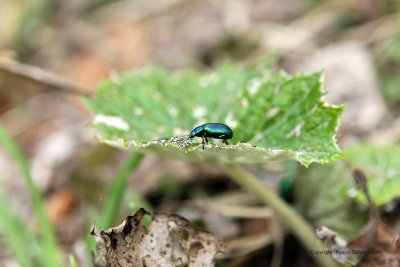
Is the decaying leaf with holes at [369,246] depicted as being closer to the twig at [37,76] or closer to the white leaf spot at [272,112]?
the white leaf spot at [272,112]

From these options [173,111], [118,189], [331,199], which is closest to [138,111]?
[173,111]

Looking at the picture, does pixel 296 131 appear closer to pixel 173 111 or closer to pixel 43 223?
pixel 173 111

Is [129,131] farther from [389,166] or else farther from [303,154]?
[389,166]

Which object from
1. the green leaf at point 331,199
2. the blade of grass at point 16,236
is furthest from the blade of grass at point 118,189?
the green leaf at point 331,199

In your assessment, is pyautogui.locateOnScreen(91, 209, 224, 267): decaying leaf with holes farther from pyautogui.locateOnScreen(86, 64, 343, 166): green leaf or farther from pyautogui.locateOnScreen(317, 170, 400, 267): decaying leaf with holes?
pyautogui.locateOnScreen(317, 170, 400, 267): decaying leaf with holes

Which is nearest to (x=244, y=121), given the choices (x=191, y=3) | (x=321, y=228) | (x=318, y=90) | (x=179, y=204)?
(x=318, y=90)

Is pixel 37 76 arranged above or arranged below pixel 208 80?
above

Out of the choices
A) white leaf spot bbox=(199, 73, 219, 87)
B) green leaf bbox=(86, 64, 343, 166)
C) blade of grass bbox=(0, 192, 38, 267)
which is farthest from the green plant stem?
blade of grass bbox=(0, 192, 38, 267)
